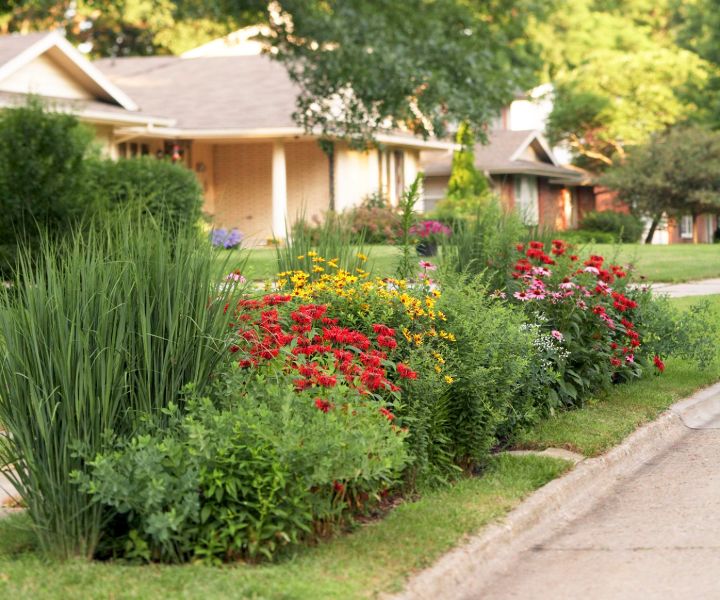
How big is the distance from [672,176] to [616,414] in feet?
116

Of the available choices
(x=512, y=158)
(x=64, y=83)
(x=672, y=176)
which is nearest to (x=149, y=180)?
(x=64, y=83)

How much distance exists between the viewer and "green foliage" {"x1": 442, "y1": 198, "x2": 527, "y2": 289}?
1001 centimetres

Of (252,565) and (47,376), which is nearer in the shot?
(252,565)

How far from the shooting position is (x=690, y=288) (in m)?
19.2

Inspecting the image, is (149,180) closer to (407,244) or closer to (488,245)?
(488,245)

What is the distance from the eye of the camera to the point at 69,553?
5.49m

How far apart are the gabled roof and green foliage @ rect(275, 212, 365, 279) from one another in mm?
16006

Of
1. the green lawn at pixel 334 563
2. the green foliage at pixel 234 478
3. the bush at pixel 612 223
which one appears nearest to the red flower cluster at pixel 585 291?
the green lawn at pixel 334 563

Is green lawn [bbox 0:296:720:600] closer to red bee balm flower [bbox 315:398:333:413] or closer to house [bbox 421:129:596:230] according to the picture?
red bee balm flower [bbox 315:398:333:413]

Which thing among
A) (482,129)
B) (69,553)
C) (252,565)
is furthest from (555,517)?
(482,129)

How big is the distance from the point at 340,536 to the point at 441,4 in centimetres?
2061

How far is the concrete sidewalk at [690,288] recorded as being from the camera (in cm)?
1812

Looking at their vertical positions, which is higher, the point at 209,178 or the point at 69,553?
the point at 209,178

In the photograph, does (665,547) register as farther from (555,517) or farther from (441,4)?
(441,4)
